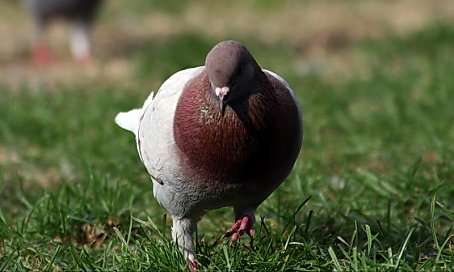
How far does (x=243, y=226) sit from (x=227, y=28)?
Result: 647cm

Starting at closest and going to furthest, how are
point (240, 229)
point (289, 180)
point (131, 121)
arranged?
point (240, 229) < point (131, 121) < point (289, 180)

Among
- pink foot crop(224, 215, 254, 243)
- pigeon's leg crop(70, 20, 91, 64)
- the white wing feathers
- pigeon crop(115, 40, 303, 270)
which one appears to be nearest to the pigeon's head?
pigeon crop(115, 40, 303, 270)

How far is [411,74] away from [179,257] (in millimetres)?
4135

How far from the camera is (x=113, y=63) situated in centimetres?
871

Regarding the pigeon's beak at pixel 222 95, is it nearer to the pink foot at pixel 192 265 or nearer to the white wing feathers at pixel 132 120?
the pink foot at pixel 192 265

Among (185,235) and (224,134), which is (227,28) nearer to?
(185,235)

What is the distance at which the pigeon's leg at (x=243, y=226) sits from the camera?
3.15 meters

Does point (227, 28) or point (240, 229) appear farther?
point (227, 28)

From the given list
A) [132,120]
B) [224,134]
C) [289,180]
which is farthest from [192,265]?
[289,180]

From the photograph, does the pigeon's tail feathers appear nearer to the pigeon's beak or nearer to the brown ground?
the pigeon's beak

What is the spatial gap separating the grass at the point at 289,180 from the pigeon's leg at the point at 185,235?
51 mm

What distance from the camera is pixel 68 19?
929cm

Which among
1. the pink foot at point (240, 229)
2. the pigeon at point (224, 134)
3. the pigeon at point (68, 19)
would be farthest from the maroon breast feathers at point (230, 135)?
the pigeon at point (68, 19)

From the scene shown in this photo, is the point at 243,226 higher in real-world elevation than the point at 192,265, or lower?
higher
